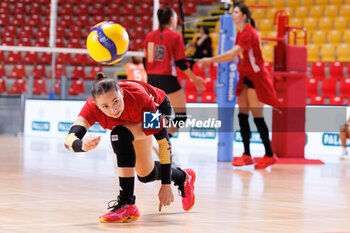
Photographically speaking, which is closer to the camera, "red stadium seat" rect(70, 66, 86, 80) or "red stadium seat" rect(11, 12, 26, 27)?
"red stadium seat" rect(70, 66, 86, 80)

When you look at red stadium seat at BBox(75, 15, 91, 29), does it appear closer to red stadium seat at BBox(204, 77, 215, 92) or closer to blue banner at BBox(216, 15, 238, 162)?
red stadium seat at BBox(204, 77, 215, 92)

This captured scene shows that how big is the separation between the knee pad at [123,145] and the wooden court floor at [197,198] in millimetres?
346

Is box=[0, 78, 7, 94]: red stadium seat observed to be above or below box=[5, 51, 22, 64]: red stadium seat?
below

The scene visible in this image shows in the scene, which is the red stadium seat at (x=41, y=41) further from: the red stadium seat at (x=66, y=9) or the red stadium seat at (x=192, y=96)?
the red stadium seat at (x=192, y=96)

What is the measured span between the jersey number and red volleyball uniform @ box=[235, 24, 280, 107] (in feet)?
2.78

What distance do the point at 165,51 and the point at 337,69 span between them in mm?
6194

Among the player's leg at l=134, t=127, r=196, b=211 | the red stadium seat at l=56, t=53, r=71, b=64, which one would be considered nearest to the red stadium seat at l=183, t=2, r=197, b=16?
the red stadium seat at l=56, t=53, r=71, b=64

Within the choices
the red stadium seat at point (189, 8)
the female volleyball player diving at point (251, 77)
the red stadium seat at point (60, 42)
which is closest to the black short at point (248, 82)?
the female volleyball player diving at point (251, 77)

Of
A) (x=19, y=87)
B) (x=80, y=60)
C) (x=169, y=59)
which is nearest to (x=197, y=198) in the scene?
(x=169, y=59)

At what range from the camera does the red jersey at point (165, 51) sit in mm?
6273

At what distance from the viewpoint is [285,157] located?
7.59 meters

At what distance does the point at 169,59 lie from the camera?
20.7 ft

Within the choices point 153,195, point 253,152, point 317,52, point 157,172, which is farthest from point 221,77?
point 317,52

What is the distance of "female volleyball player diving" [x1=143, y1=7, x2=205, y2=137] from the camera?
20.6 feet
